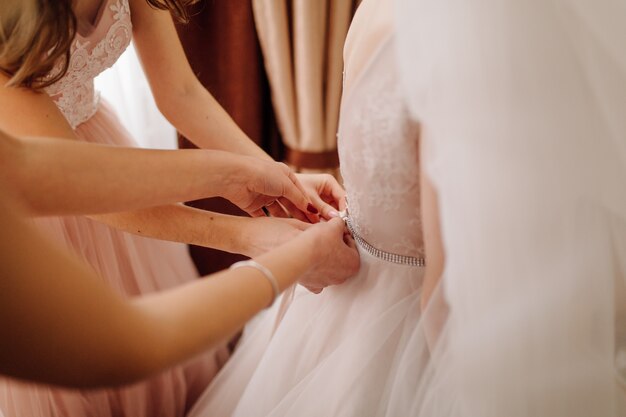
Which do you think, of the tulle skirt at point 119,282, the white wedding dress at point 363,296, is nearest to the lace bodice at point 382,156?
the white wedding dress at point 363,296

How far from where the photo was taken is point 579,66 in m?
0.52

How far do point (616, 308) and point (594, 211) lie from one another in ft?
0.48

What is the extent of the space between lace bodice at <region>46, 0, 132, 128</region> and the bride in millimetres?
438

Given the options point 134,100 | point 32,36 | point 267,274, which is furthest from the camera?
point 134,100

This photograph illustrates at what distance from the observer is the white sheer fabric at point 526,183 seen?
1.65ft

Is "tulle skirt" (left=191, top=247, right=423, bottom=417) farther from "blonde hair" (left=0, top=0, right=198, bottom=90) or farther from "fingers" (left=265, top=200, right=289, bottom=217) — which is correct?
"blonde hair" (left=0, top=0, right=198, bottom=90)

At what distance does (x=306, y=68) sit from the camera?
1.25 m

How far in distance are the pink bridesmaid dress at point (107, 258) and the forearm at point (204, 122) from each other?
0.14 meters

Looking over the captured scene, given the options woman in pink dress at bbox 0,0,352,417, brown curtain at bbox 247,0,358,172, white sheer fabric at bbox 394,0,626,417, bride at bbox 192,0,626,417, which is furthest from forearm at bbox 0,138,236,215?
brown curtain at bbox 247,0,358,172

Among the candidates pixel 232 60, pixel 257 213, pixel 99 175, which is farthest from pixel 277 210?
pixel 232 60

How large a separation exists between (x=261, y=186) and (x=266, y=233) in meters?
0.08

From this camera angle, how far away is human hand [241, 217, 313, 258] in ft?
2.56

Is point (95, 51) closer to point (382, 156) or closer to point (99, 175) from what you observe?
point (99, 175)

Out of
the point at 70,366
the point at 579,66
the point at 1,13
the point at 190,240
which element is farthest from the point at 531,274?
the point at 1,13
